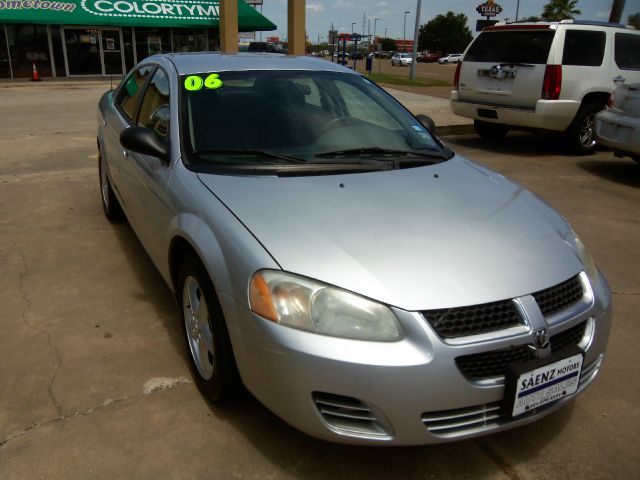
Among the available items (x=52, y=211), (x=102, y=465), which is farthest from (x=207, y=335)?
(x=52, y=211)

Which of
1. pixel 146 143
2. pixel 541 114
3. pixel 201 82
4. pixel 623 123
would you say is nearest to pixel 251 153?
pixel 146 143

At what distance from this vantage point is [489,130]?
10.0 m

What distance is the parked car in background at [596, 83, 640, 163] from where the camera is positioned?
6914mm

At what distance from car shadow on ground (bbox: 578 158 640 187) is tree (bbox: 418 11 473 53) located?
85.9 metres

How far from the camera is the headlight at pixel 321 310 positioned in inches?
77.8

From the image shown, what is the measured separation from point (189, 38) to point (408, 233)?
25605 mm

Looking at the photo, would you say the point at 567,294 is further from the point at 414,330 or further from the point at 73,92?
the point at 73,92

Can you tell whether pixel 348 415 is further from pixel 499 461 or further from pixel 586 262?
pixel 586 262

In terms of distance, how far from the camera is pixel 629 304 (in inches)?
→ 148

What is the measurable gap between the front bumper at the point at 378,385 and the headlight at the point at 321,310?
1.3 inches

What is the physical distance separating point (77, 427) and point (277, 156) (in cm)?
157

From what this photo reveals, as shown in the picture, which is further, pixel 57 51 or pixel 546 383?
pixel 57 51

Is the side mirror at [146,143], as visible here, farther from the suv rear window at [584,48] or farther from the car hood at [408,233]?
the suv rear window at [584,48]

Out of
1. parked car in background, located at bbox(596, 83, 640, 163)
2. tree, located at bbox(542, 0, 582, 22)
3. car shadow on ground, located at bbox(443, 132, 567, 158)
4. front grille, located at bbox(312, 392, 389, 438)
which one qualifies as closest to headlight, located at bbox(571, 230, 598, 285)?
front grille, located at bbox(312, 392, 389, 438)
